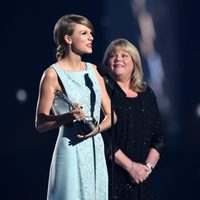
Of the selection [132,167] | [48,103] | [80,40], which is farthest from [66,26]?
[132,167]

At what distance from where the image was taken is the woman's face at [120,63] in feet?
12.4

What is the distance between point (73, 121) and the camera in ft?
10.0

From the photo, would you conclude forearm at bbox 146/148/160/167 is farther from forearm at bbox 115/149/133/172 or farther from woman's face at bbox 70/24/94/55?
woman's face at bbox 70/24/94/55

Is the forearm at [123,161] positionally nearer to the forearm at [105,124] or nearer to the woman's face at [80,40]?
the forearm at [105,124]

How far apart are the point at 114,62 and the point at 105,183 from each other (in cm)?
95

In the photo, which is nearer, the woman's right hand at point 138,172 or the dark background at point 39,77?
the woman's right hand at point 138,172

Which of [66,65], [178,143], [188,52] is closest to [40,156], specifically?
[178,143]

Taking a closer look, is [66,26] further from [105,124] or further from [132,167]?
[132,167]

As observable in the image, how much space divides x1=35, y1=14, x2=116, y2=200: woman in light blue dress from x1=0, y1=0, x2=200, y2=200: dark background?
1.53 meters

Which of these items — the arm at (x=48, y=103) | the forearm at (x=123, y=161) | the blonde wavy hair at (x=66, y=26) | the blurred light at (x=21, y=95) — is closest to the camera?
the arm at (x=48, y=103)

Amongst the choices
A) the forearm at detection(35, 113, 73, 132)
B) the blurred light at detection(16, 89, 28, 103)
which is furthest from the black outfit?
the blurred light at detection(16, 89, 28, 103)

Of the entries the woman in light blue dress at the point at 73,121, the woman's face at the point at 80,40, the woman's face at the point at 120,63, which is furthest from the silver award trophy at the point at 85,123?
the woman's face at the point at 120,63

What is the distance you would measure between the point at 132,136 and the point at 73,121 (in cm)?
78

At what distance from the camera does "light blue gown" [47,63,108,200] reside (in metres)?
3.04
